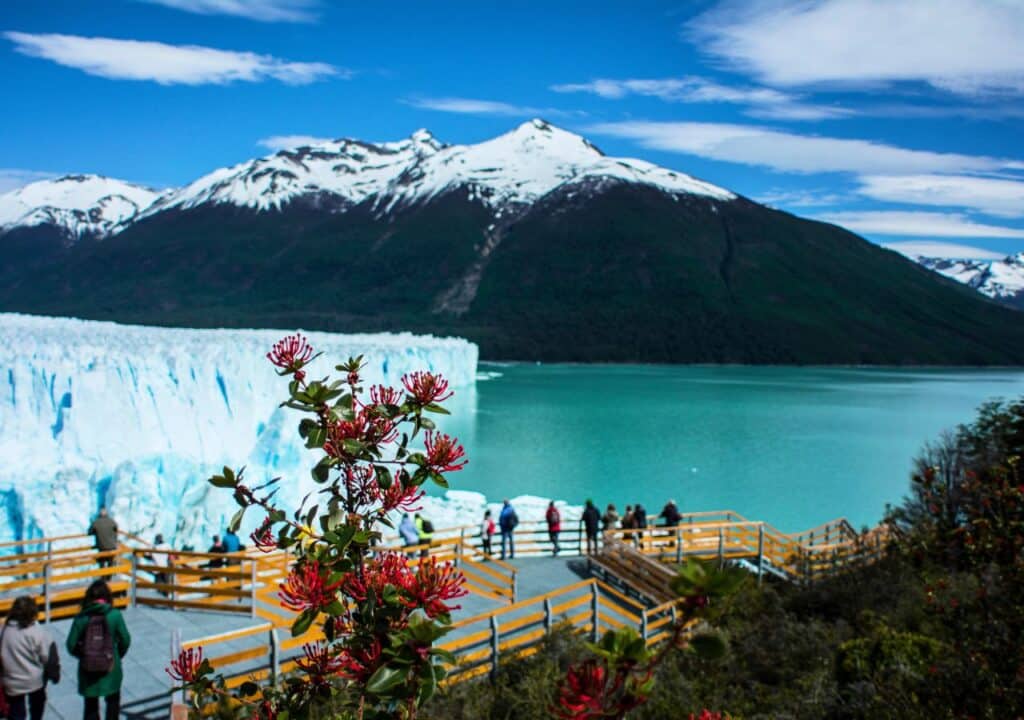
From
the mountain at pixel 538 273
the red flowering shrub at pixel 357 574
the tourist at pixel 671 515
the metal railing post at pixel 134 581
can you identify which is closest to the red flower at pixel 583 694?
the red flowering shrub at pixel 357 574

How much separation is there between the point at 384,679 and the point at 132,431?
15379mm

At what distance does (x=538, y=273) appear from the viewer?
446ft

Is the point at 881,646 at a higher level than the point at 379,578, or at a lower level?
lower

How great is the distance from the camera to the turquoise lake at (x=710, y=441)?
2573 centimetres

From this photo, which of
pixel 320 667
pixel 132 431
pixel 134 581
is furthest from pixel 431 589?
pixel 132 431

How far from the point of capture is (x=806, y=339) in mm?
104562

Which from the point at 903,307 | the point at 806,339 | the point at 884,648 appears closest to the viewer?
the point at 884,648

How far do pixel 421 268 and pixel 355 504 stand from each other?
143 metres

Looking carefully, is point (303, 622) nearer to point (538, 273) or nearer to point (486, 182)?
point (538, 273)

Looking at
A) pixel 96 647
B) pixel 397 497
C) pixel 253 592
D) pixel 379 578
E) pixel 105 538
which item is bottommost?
pixel 253 592

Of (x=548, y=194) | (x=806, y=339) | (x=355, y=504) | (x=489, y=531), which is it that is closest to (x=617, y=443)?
(x=489, y=531)

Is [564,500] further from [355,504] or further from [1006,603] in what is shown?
[355,504]

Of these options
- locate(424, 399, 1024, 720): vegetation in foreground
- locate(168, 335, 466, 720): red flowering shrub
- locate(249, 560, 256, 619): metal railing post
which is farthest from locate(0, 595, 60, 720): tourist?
locate(168, 335, 466, 720): red flowering shrub

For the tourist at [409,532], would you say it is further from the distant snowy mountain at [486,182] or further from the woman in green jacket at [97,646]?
the distant snowy mountain at [486,182]
